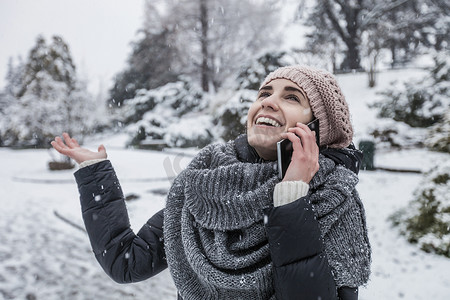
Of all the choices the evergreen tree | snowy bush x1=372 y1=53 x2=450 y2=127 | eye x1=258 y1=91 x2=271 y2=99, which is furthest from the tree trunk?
eye x1=258 y1=91 x2=271 y2=99

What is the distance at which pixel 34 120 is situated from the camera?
45.1 ft

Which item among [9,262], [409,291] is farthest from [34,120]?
[409,291]

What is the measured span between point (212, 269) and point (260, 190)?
0.35 metres

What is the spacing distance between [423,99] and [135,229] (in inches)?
410

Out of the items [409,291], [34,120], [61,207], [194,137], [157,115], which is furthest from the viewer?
[157,115]

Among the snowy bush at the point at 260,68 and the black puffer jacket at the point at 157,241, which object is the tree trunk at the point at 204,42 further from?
the black puffer jacket at the point at 157,241

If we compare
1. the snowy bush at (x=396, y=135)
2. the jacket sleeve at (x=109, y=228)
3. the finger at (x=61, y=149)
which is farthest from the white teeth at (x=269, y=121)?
the snowy bush at (x=396, y=135)

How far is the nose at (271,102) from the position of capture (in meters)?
1.30

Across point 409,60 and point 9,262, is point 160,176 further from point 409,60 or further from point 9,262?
point 409,60

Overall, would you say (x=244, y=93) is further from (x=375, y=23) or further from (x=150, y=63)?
(x=150, y=63)

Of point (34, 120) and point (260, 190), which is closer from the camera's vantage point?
point (260, 190)

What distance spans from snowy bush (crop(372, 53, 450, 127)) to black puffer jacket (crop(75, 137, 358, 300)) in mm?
9738

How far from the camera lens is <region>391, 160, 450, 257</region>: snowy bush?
4.04m

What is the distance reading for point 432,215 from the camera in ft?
14.2
